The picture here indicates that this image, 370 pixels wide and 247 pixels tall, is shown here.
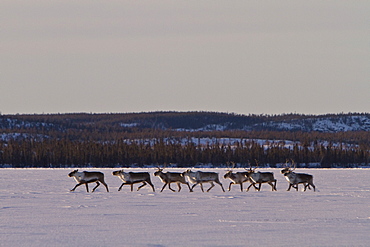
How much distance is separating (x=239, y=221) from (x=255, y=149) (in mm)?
86616

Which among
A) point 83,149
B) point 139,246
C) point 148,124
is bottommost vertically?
point 139,246

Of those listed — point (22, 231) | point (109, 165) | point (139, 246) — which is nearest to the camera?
point (139, 246)

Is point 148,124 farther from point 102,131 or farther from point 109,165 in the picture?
point 109,165

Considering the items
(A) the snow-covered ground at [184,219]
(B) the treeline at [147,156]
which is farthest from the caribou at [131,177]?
(B) the treeline at [147,156]

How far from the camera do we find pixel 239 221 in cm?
1511

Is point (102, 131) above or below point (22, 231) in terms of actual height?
above

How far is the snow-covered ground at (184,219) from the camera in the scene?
41.3 feet

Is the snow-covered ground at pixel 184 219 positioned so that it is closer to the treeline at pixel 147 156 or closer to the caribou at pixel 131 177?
the caribou at pixel 131 177

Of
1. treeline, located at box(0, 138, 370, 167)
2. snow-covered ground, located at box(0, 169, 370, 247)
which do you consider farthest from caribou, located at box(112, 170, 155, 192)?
treeline, located at box(0, 138, 370, 167)

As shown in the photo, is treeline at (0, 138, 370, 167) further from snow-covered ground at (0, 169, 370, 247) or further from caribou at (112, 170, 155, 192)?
snow-covered ground at (0, 169, 370, 247)

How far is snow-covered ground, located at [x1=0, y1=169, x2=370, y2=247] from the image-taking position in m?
12.6

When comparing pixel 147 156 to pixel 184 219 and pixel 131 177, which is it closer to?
pixel 131 177

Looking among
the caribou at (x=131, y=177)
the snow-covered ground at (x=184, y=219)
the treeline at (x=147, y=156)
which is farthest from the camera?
the treeline at (x=147, y=156)

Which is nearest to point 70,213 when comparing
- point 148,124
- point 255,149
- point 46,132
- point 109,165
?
point 109,165
